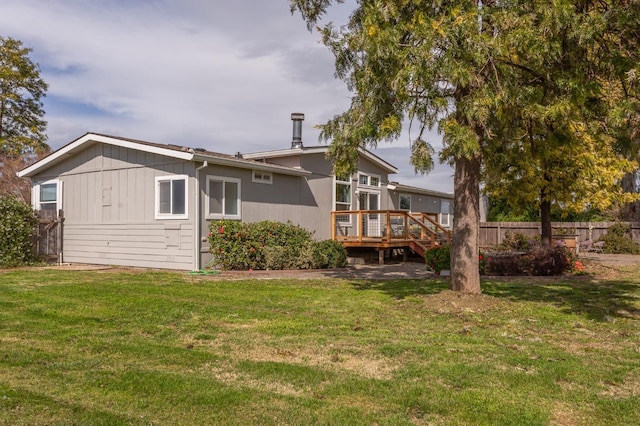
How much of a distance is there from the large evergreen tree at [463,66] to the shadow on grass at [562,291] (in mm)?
1691

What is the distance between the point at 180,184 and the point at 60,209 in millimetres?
6088

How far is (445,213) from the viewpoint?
2948 cm

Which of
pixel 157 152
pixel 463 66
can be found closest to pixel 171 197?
pixel 157 152

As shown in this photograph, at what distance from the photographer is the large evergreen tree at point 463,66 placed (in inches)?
294

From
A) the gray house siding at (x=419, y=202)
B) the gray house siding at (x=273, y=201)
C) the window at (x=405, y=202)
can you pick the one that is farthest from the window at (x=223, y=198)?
the window at (x=405, y=202)

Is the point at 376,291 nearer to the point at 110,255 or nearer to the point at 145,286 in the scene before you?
the point at 145,286

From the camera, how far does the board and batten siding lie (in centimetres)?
1518

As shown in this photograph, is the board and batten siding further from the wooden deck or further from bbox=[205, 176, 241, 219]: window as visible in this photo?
the wooden deck

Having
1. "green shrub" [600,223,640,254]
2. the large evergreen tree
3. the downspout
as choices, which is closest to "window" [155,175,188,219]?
the downspout

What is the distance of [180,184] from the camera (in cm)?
1513

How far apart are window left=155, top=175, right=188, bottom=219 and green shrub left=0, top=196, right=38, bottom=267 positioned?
412 centimetres

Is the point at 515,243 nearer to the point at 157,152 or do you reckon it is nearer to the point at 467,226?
the point at 467,226

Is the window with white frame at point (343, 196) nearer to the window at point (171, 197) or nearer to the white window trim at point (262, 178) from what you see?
the white window trim at point (262, 178)

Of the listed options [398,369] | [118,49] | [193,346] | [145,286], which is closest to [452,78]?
[398,369]
